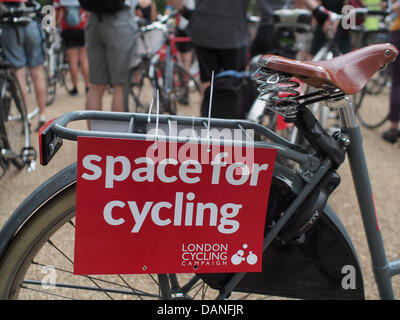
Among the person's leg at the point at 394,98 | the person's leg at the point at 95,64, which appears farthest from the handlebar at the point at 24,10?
the person's leg at the point at 394,98

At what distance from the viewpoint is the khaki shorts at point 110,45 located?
3.11 metres

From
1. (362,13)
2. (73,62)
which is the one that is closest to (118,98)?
(362,13)

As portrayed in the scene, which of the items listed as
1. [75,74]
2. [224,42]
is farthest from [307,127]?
[75,74]

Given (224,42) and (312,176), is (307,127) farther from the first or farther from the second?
(224,42)

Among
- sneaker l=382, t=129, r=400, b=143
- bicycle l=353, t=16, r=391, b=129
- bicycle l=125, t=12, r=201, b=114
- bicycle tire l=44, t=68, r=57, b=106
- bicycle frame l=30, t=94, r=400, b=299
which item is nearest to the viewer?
bicycle frame l=30, t=94, r=400, b=299

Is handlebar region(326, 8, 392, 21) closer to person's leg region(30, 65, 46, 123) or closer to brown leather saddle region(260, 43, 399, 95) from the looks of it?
brown leather saddle region(260, 43, 399, 95)

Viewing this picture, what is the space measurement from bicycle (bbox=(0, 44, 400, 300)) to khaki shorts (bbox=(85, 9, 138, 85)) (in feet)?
7.32

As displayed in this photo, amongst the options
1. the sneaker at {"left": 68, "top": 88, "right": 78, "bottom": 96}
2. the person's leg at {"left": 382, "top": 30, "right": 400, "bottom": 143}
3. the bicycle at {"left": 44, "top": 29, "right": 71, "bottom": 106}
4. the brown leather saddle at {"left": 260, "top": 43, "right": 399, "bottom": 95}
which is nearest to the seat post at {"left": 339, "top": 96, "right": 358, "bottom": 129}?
the brown leather saddle at {"left": 260, "top": 43, "right": 399, "bottom": 95}

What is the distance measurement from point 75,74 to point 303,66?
5.40 metres

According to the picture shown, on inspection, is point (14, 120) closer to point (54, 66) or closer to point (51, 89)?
point (51, 89)

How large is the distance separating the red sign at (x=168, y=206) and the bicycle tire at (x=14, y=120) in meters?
2.26

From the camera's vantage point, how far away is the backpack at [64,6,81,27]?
15.9ft

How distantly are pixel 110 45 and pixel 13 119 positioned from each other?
1.01 meters

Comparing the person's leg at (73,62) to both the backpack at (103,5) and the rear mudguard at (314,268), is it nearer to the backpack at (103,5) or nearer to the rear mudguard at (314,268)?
the backpack at (103,5)
